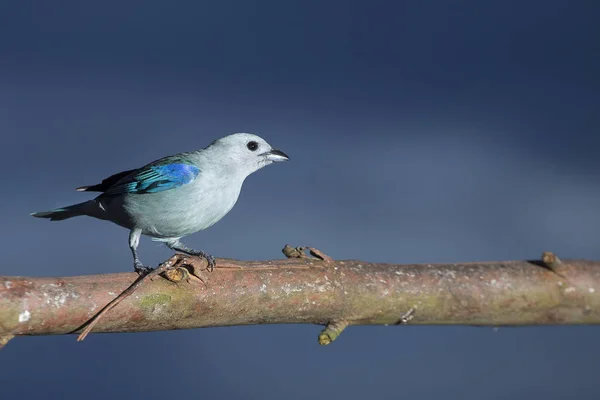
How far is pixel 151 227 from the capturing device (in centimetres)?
183

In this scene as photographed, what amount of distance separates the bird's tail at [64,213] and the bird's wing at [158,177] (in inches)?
7.1

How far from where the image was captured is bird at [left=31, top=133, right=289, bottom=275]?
1.78m

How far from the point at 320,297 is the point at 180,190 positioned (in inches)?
18.3

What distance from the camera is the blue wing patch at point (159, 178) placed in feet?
5.94

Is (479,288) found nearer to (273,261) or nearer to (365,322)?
(365,322)

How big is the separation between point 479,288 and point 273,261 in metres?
0.44

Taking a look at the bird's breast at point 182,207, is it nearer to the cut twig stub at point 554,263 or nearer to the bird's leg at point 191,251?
the bird's leg at point 191,251

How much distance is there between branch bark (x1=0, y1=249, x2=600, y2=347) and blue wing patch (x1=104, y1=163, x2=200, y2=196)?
0.38m

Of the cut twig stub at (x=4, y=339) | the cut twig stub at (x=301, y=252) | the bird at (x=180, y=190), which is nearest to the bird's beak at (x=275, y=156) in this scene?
the bird at (x=180, y=190)

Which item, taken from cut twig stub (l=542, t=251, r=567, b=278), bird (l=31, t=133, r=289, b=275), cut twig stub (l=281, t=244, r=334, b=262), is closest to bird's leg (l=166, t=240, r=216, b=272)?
bird (l=31, t=133, r=289, b=275)

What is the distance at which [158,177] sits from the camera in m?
1.83

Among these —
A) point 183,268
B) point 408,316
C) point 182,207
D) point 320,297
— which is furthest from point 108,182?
point 408,316

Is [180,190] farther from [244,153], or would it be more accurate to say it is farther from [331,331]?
[331,331]

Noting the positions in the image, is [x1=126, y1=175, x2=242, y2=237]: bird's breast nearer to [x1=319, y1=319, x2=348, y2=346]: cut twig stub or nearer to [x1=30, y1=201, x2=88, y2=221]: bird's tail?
[x1=30, y1=201, x2=88, y2=221]: bird's tail
